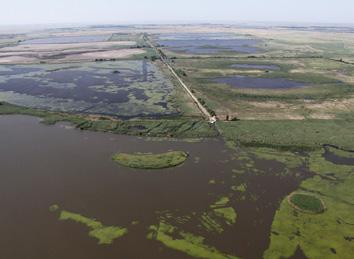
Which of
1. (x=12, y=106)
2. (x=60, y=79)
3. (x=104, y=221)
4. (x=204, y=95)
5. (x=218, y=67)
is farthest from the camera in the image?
(x=218, y=67)

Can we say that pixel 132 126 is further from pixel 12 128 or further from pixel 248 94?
pixel 248 94

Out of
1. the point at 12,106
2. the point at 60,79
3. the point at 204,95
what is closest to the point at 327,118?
the point at 204,95

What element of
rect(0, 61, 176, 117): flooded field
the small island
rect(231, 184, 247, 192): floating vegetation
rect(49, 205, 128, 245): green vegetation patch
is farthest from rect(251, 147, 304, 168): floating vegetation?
rect(49, 205, 128, 245): green vegetation patch

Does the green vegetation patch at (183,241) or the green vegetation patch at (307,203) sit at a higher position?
the green vegetation patch at (307,203)

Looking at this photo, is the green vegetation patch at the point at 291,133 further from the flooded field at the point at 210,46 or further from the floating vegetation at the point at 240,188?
the flooded field at the point at 210,46

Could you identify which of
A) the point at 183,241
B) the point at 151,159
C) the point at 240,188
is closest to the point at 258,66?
the point at 151,159

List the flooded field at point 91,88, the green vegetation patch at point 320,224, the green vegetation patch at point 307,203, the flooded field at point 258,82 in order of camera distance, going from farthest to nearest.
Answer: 1. the flooded field at point 258,82
2. the flooded field at point 91,88
3. the green vegetation patch at point 307,203
4. the green vegetation patch at point 320,224

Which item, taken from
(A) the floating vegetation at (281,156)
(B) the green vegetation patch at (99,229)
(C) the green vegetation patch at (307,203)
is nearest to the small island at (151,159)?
(A) the floating vegetation at (281,156)

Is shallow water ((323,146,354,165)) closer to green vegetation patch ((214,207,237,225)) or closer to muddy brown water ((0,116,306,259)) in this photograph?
muddy brown water ((0,116,306,259))
